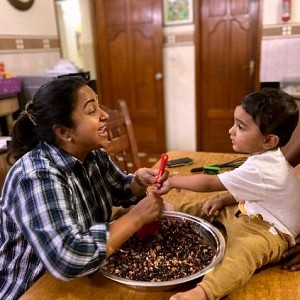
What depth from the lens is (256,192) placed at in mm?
954

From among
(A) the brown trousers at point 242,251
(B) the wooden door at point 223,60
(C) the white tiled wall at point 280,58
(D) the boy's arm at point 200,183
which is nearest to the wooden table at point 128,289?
(A) the brown trousers at point 242,251

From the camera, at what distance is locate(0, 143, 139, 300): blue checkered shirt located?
790 mm

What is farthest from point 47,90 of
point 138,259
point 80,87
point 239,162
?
point 239,162

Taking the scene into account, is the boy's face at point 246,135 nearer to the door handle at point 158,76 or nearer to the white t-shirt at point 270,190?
the white t-shirt at point 270,190

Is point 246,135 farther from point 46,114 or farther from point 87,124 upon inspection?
point 46,114

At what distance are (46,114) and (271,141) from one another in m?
0.67

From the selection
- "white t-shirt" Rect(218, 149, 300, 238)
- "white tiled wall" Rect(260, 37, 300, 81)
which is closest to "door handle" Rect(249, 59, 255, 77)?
"white tiled wall" Rect(260, 37, 300, 81)

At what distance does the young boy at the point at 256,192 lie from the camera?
0.84m

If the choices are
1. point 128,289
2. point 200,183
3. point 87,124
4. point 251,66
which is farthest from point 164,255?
point 251,66

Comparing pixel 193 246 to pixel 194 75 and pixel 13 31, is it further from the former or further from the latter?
pixel 194 75

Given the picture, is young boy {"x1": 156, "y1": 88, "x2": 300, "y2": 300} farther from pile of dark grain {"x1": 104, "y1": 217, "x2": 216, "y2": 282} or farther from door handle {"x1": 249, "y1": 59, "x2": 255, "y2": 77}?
door handle {"x1": 249, "y1": 59, "x2": 255, "y2": 77}

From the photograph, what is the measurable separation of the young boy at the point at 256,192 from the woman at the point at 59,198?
0.67ft

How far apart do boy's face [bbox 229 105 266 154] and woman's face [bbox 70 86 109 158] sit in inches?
16.5

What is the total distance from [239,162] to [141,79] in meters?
2.83
